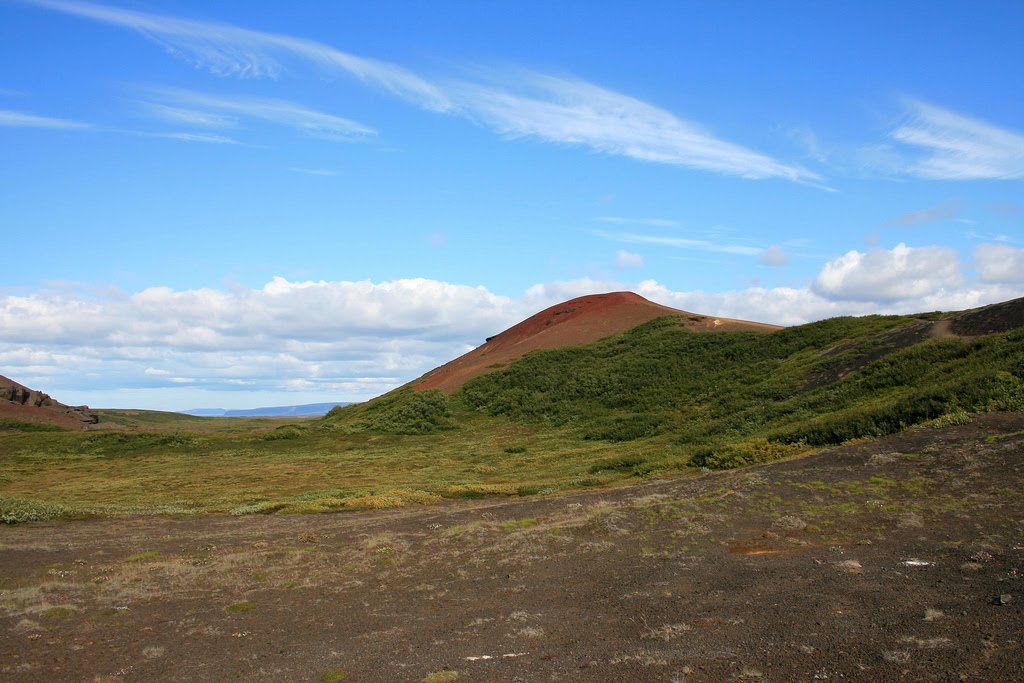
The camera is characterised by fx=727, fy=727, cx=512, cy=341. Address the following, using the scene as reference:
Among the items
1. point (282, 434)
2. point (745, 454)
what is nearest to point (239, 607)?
point (745, 454)

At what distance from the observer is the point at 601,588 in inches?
559

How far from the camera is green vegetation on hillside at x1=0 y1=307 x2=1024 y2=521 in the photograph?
2936 centimetres

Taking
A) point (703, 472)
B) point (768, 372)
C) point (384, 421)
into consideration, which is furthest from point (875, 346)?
point (384, 421)

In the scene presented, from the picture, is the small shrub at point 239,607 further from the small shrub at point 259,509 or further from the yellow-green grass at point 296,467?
the small shrub at point 259,509

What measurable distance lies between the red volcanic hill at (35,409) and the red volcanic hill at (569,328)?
38.9 m

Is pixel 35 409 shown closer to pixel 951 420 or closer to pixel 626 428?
pixel 626 428

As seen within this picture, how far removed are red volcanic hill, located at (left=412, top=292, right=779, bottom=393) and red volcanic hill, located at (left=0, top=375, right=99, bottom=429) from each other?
38906 millimetres

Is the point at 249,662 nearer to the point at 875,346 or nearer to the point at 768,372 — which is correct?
the point at 875,346

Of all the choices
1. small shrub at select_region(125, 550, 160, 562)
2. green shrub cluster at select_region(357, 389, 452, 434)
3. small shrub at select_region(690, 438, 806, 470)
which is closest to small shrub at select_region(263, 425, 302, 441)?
green shrub cluster at select_region(357, 389, 452, 434)

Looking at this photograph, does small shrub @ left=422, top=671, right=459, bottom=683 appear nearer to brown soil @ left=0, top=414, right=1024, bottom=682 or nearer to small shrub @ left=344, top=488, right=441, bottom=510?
brown soil @ left=0, top=414, right=1024, bottom=682

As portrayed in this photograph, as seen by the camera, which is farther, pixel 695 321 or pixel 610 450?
pixel 695 321

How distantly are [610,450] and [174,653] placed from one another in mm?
32293

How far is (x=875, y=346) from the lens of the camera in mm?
45688

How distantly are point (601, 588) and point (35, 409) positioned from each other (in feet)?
278
